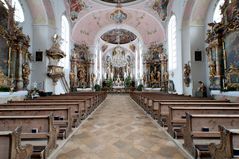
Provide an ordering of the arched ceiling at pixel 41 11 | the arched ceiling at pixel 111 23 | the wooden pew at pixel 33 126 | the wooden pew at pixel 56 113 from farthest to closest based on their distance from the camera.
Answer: the arched ceiling at pixel 111 23 → the arched ceiling at pixel 41 11 → the wooden pew at pixel 56 113 → the wooden pew at pixel 33 126

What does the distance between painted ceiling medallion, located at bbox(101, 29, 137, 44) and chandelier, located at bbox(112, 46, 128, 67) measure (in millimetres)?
1412

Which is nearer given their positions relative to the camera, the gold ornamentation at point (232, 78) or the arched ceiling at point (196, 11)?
the gold ornamentation at point (232, 78)

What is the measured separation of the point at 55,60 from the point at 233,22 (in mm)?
9936

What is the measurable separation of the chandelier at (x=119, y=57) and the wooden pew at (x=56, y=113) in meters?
26.2

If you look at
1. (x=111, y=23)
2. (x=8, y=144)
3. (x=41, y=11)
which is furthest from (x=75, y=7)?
(x=8, y=144)

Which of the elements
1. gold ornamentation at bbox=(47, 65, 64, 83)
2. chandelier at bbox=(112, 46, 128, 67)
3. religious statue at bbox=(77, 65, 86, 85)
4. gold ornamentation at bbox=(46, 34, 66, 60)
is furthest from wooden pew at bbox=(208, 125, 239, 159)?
chandelier at bbox=(112, 46, 128, 67)

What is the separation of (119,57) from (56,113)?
26.8m

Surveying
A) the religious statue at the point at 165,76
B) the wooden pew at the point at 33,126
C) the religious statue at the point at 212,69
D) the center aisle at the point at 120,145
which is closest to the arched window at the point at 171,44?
the religious statue at the point at 165,76

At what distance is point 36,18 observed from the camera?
1119cm

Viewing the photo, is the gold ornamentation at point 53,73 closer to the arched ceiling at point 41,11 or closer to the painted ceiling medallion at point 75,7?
the arched ceiling at point 41,11

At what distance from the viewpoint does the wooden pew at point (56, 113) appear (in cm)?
356

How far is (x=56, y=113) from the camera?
153 inches

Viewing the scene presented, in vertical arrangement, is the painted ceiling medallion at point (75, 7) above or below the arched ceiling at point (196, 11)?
above

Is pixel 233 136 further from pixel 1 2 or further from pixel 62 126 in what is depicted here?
pixel 1 2
